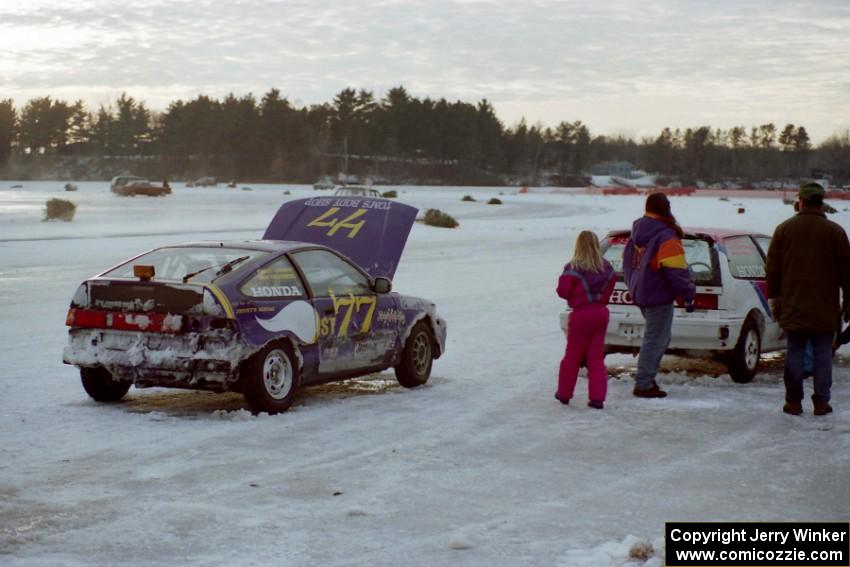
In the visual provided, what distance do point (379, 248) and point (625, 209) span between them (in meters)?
55.3

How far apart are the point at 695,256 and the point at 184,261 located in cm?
487

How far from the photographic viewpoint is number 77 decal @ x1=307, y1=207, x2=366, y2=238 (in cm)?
1291

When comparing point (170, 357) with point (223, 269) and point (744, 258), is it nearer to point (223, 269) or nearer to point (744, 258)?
point (223, 269)

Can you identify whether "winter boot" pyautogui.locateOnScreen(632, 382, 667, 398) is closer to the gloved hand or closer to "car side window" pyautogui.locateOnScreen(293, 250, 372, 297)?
the gloved hand

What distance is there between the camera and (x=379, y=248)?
42.1 ft

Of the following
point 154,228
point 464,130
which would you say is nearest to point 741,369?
point 154,228

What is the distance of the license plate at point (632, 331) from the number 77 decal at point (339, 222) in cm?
323

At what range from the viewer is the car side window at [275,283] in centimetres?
913

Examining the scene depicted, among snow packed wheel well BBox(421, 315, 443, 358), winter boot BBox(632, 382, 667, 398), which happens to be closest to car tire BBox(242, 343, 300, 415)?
snow packed wheel well BBox(421, 315, 443, 358)

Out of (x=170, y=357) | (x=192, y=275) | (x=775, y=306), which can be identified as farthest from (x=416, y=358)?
(x=775, y=306)

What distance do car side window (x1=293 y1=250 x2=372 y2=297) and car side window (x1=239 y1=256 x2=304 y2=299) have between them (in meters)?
0.16

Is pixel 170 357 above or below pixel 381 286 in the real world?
below

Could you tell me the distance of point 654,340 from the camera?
10.2m

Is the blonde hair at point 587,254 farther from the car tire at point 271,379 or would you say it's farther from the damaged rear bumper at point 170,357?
the damaged rear bumper at point 170,357
